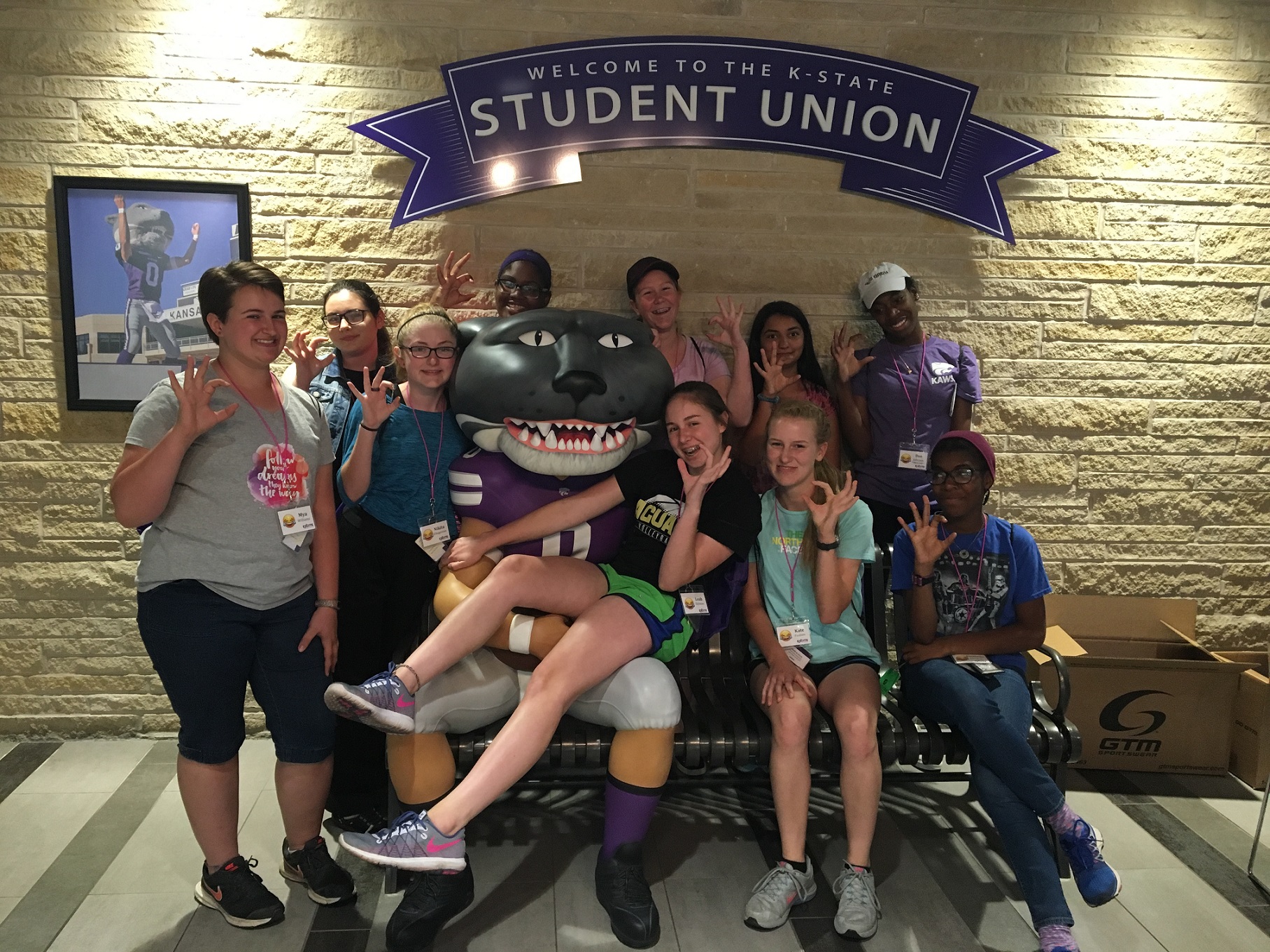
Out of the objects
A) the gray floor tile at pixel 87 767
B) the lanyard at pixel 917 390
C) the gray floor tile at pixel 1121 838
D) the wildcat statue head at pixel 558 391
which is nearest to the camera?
the wildcat statue head at pixel 558 391

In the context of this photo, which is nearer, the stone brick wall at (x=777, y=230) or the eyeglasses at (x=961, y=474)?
the eyeglasses at (x=961, y=474)

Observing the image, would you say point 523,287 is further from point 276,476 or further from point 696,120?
point 276,476

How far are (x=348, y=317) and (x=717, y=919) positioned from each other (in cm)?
219

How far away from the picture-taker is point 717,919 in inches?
104

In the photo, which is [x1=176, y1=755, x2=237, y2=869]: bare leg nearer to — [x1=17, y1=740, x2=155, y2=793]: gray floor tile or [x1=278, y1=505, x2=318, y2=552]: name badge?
[x1=278, y1=505, x2=318, y2=552]: name badge

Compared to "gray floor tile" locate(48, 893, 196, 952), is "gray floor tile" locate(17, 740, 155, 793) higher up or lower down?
lower down

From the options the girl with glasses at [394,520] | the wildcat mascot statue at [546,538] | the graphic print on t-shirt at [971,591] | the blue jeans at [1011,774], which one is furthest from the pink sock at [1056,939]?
the girl with glasses at [394,520]

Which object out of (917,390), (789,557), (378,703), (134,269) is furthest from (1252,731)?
(134,269)

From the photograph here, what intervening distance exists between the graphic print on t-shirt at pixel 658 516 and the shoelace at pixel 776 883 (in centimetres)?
97

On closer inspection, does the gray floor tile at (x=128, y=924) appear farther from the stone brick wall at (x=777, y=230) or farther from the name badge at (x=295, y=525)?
the stone brick wall at (x=777, y=230)

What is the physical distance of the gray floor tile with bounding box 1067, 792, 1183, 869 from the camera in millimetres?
2967

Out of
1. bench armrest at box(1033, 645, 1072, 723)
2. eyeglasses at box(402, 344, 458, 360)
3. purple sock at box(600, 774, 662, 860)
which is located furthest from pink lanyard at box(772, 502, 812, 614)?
eyeglasses at box(402, 344, 458, 360)

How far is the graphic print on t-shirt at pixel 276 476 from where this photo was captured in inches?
95.8

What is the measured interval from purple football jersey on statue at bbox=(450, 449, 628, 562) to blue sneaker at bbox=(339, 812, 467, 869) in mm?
849
